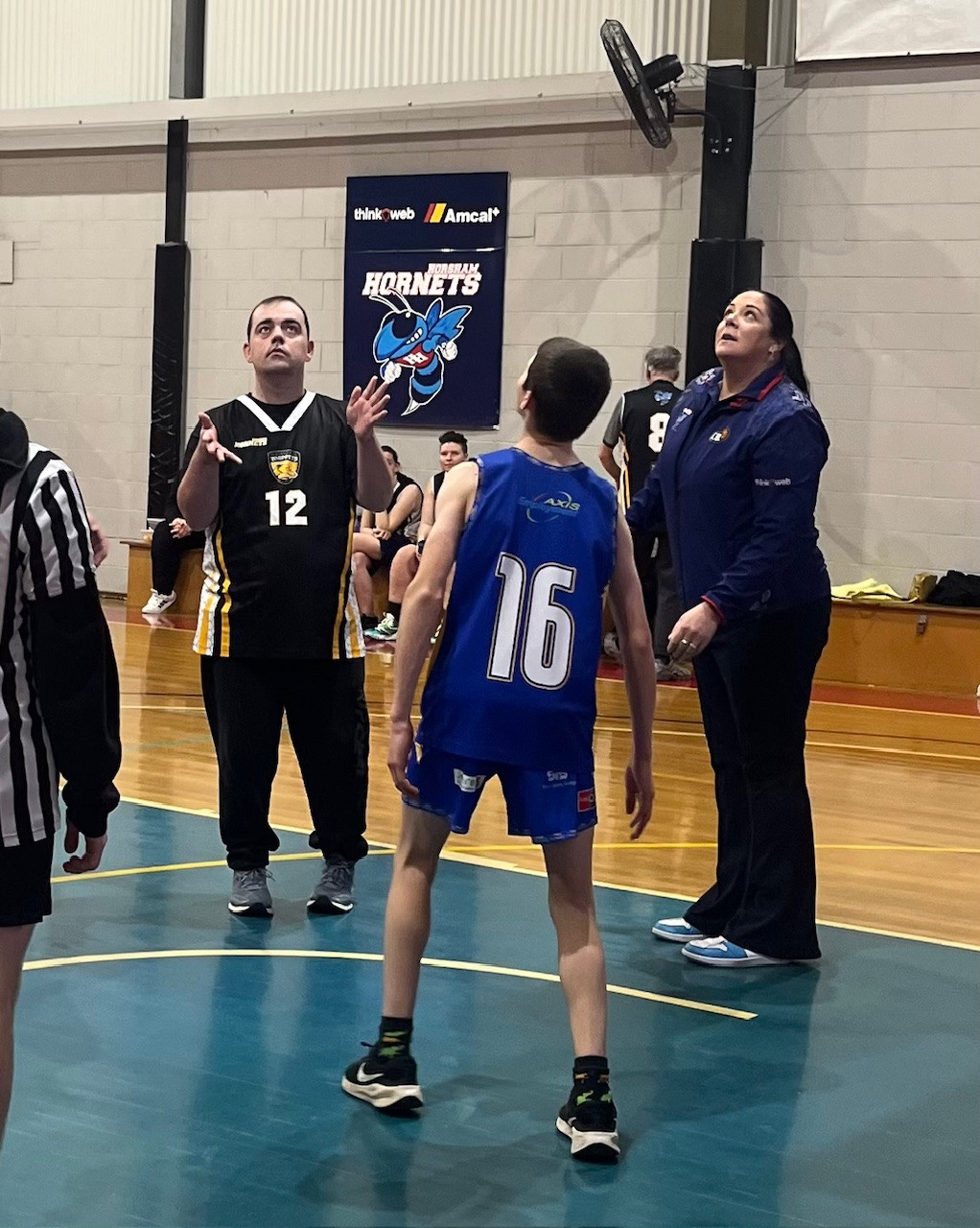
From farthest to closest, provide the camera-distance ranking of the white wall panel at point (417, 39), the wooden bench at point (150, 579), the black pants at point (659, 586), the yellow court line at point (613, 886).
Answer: the wooden bench at point (150, 579) → the white wall panel at point (417, 39) → the black pants at point (659, 586) → the yellow court line at point (613, 886)

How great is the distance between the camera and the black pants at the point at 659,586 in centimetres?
1009

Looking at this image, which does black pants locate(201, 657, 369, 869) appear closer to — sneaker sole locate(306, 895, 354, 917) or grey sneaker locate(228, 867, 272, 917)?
grey sneaker locate(228, 867, 272, 917)

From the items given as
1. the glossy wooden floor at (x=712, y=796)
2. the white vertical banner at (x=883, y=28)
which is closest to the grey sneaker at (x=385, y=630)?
the glossy wooden floor at (x=712, y=796)

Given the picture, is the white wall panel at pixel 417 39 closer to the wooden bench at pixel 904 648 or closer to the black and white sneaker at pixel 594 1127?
the wooden bench at pixel 904 648

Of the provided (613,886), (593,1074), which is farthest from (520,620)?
(613,886)

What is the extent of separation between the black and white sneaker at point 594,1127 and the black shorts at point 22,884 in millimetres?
1230

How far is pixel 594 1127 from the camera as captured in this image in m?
3.33

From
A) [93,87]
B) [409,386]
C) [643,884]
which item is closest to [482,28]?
[409,386]

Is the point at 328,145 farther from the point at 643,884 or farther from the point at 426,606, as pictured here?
the point at 426,606

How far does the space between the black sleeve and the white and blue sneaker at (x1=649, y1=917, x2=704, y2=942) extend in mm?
Answer: 2648

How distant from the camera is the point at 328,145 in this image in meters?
13.3

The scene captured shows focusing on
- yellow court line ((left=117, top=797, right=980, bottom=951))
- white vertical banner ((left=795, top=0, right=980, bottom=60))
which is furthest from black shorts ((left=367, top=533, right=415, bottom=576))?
yellow court line ((left=117, top=797, right=980, bottom=951))

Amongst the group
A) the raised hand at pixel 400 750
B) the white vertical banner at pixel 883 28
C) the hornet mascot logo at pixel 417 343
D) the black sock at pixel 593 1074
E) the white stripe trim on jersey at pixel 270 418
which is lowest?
the black sock at pixel 593 1074

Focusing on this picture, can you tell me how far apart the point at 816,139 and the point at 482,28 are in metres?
2.95
